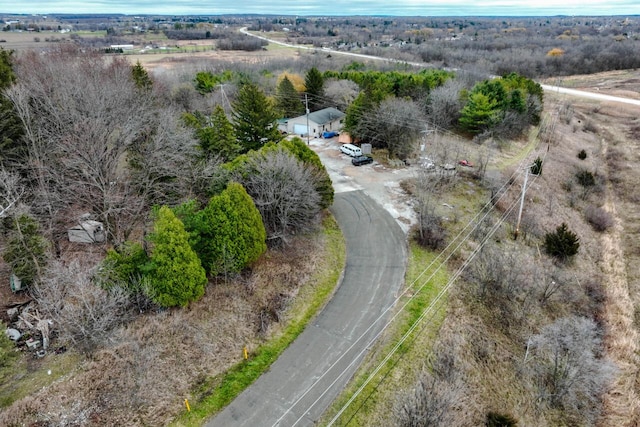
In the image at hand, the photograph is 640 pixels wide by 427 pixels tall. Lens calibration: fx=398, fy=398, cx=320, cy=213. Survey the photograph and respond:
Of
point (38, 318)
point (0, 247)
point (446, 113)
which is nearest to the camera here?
point (38, 318)

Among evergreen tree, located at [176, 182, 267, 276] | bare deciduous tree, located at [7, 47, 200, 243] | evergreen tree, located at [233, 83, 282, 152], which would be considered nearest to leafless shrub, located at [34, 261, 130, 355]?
bare deciduous tree, located at [7, 47, 200, 243]

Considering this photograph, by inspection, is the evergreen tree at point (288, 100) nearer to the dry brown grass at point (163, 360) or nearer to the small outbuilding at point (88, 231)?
the small outbuilding at point (88, 231)

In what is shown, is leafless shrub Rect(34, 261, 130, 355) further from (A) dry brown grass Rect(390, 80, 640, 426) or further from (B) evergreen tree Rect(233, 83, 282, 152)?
(B) evergreen tree Rect(233, 83, 282, 152)

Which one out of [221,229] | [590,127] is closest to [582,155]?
[590,127]

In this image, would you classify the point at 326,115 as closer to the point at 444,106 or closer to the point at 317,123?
the point at 317,123

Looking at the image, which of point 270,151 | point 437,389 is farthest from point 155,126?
point 437,389

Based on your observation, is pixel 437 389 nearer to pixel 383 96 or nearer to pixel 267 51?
pixel 383 96
